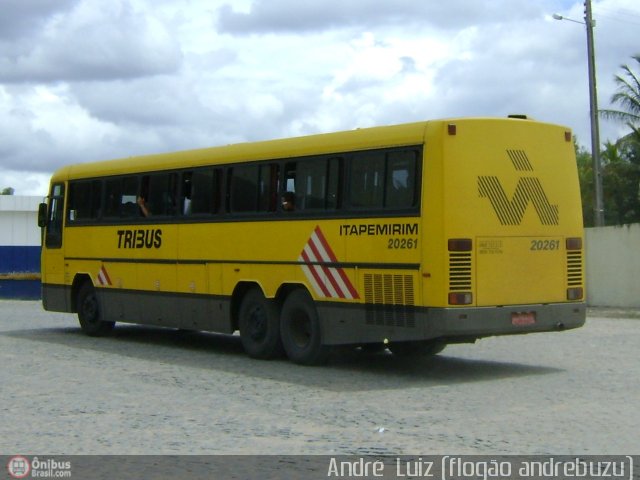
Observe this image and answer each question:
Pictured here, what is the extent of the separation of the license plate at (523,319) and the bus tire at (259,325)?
3.66 metres

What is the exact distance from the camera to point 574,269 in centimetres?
1475

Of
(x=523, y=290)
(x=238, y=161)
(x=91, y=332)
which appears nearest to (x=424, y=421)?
(x=523, y=290)

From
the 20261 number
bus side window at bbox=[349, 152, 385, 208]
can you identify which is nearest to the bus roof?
bus side window at bbox=[349, 152, 385, 208]

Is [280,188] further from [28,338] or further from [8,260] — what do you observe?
[8,260]

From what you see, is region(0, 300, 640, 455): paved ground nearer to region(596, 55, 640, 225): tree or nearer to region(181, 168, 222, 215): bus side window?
region(181, 168, 222, 215): bus side window

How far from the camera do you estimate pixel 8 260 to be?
39.1 meters

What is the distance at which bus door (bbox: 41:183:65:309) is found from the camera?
21.3 meters

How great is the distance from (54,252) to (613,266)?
532 inches

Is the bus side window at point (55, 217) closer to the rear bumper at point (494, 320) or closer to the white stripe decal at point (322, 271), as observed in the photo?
the white stripe decal at point (322, 271)

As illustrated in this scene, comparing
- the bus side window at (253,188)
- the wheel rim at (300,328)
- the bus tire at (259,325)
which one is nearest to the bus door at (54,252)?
the bus side window at (253,188)

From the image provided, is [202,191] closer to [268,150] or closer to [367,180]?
[268,150]

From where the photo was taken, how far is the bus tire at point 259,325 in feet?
52.7

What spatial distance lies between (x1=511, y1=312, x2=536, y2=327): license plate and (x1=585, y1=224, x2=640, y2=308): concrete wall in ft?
44.8
